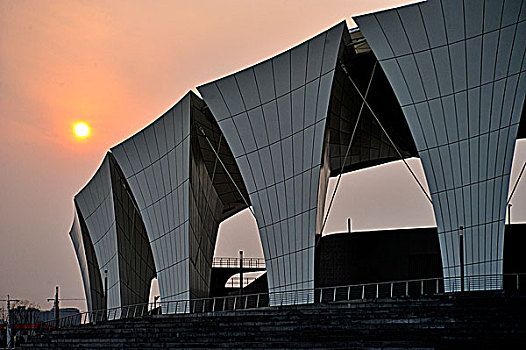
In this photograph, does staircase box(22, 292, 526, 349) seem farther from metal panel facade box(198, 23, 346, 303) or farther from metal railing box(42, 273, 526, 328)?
metal panel facade box(198, 23, 346, 303)

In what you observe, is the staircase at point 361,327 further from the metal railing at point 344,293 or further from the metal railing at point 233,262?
the metal railing at point 233,262

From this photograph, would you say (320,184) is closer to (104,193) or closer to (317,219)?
(317,219)

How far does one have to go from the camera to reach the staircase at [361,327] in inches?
806

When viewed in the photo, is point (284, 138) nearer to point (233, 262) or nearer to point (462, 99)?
point (462, 99)

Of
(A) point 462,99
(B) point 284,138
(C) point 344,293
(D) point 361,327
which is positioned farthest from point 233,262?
(D) point 361,327

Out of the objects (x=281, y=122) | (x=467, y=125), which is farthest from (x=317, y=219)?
(x=467, y=125)

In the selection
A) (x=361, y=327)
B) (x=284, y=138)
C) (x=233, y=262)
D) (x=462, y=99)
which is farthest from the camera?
(x=233, y=262)

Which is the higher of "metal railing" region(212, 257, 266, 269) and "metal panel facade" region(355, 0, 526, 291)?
"metal panel facade" region(355, 0, 526, 291)

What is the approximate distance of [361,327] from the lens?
2231 centimetres

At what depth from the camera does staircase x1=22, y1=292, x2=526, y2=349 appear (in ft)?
67.2

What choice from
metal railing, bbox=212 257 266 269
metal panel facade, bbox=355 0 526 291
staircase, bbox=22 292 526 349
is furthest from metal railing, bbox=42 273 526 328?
metal railing, bbox=212 257 266 269

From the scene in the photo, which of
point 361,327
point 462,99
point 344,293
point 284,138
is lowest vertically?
point 361,327

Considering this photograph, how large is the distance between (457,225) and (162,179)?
1701 centimetres

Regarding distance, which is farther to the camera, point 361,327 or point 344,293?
point 344,293
